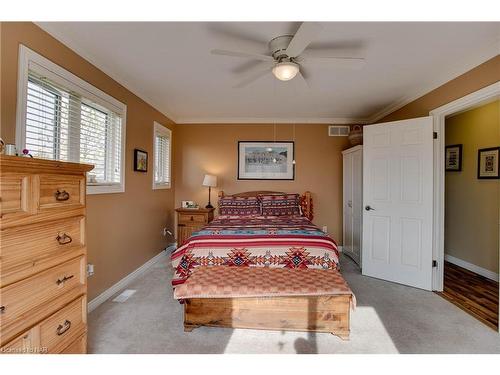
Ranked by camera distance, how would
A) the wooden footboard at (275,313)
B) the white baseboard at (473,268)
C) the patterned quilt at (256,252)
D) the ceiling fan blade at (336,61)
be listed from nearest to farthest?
the wooden footboard at (275,313)
the ceiling fan blade at (336,61)
the patterned quilt at (256,252)
the white baseboard at (473,268)

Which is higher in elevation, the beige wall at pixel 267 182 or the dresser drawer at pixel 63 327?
the beige wall at pixel 267 182

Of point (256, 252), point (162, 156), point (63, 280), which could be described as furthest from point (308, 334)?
point (162, 156)

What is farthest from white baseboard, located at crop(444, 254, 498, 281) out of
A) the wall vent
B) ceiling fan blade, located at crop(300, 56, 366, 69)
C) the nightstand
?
the nightstand

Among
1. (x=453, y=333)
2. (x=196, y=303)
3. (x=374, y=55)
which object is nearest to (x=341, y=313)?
(x=453, y=333)

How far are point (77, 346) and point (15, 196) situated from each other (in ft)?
3.16

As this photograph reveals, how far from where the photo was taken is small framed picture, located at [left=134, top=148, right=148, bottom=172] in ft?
10.7

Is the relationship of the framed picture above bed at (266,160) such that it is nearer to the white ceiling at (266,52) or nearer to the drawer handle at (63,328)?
the white ceiling at (266,52)

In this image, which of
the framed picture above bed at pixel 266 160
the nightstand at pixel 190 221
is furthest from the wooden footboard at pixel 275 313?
the framed picture above bed at pixel 266 160

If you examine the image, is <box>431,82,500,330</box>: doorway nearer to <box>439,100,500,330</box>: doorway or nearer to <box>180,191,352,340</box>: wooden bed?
<box>439,100,500,330</box>: doorway

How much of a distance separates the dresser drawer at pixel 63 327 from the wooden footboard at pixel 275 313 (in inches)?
29.6

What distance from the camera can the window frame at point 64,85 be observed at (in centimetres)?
171

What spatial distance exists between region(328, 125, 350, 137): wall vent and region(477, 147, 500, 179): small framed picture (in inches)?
74.1

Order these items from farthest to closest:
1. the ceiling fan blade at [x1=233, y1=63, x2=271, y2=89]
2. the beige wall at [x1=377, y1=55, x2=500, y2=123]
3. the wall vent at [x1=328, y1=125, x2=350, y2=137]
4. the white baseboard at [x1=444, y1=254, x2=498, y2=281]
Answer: the wall vent at [x1=328, y1=125, x2=350, y2=137] → the white baseboard at [x1=444, y1=254, x2=498, y2=281] → the ceiling fan blade at [x1=233, y1=63, x2=271, y2=89] → the beige wall at [x1=377, y1=55, x2=500, y2=123]
